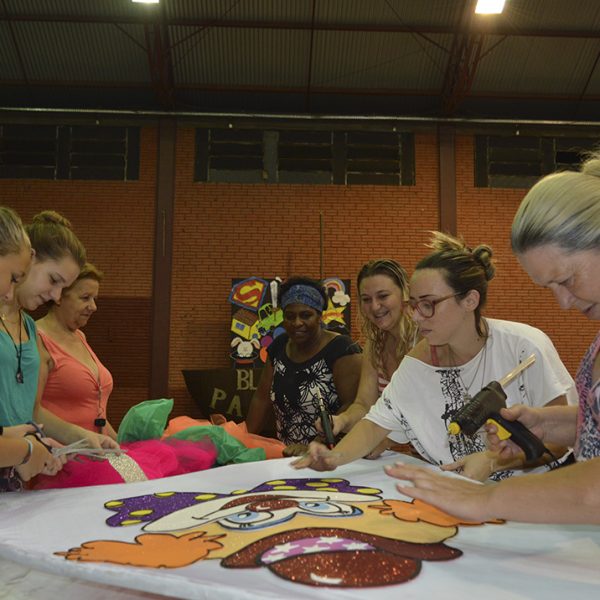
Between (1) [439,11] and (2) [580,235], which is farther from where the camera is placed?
(1) [439,11]

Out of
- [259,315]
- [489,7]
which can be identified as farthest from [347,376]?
[489,7]

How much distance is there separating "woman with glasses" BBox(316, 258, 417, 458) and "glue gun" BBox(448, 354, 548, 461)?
3.34 ft

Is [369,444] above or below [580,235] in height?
below

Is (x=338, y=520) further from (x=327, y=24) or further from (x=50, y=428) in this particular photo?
(x=327, y=24)

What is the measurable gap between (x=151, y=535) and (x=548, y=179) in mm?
1051

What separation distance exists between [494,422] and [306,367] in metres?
1.41

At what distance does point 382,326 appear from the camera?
8.41ft

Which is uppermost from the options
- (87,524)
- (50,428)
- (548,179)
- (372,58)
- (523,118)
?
(372,58)

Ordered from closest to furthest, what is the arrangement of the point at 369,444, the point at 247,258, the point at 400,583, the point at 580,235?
the point at 400,583 → the point at 580,235 → the point at 369,444 → the point at 247,258

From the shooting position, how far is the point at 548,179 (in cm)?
125

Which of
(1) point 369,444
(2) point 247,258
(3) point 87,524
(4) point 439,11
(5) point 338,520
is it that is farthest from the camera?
(2) point 247,258

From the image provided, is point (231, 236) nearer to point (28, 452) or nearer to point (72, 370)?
point (72, 370)

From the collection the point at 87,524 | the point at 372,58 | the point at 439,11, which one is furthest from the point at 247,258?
the point at 87,524

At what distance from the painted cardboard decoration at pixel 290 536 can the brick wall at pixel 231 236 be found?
637cm
